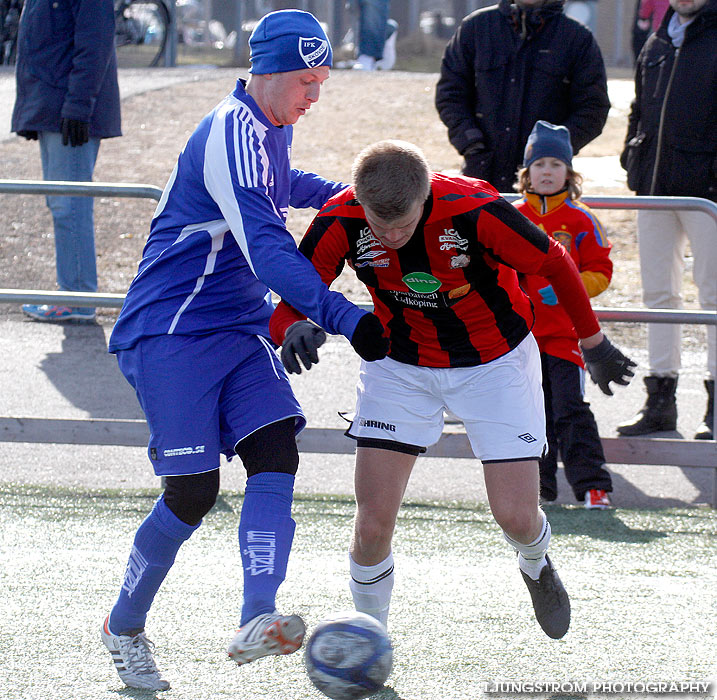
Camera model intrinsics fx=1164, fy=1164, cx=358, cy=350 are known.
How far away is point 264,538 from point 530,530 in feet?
3.05

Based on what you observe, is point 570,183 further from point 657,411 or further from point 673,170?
point 657,411

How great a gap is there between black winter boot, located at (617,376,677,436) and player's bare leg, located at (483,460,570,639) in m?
2.64

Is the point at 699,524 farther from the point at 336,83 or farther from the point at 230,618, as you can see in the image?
the point at 336,83

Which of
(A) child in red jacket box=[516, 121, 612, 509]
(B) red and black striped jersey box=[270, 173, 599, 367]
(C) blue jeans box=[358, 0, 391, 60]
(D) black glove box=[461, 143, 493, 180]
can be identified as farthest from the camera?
(C) blue jeans box=[358, 0, 391, 60]

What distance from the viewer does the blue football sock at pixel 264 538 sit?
2973 millimetres

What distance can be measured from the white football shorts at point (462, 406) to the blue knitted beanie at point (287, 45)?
38.3 inches

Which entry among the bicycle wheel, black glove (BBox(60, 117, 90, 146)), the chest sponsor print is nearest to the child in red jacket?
the chest sponsor print

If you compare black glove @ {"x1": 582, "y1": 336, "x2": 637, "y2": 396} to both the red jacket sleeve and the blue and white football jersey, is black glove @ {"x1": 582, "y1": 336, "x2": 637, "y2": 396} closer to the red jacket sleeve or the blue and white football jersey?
the red jacket sleeve

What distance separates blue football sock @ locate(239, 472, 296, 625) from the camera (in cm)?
297

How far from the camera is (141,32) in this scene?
1769 centimetres

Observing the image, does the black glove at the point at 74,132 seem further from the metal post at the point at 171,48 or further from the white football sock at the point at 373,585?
the metal post at the point at 171,48

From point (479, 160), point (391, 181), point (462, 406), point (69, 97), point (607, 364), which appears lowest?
point (462, 406)

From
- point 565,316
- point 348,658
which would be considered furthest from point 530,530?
point 565,316

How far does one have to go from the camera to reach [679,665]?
11.9ft
